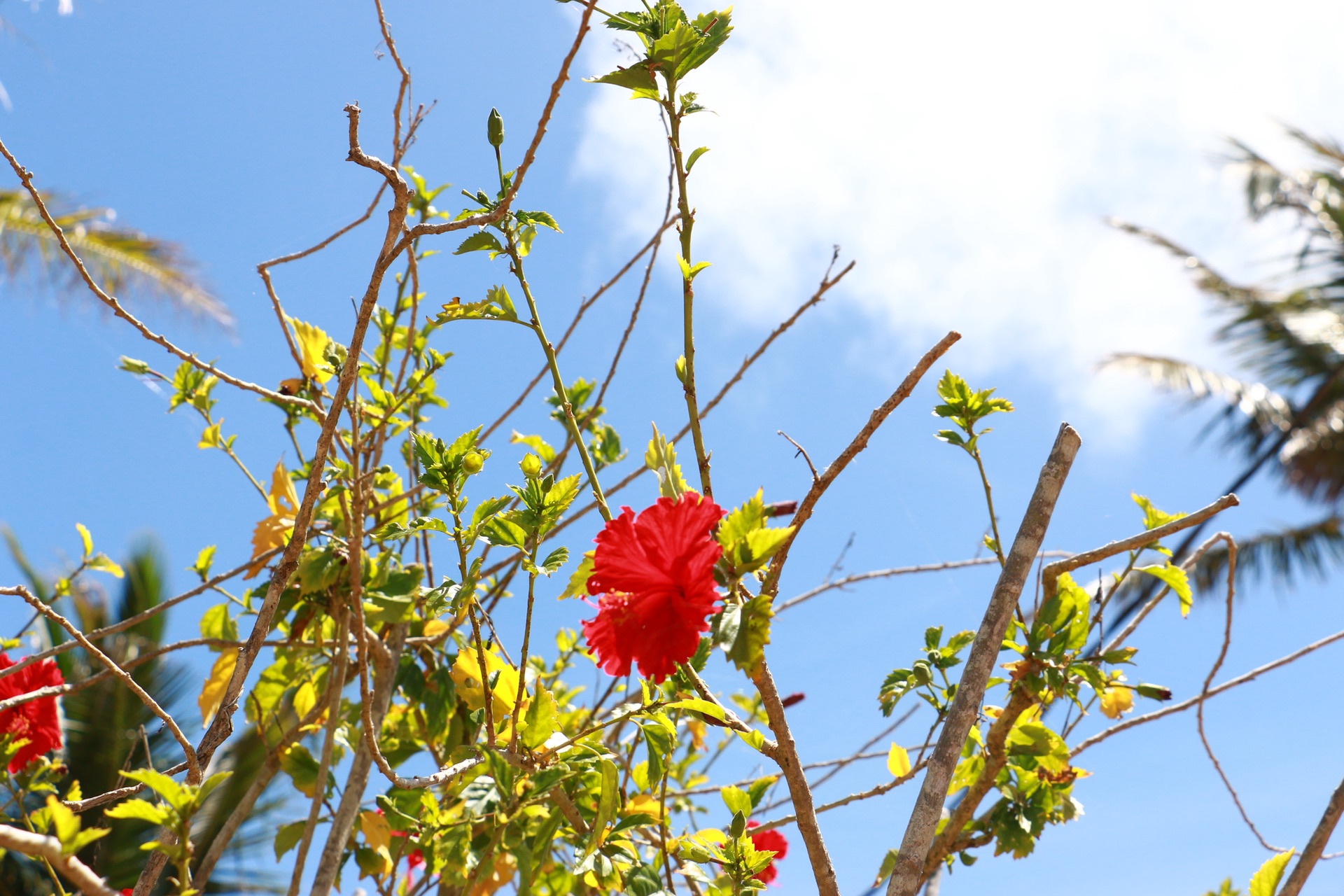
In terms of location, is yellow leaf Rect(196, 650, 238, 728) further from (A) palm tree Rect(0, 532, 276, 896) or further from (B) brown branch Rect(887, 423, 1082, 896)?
(A) palm tree Rect(0, 532, 276, 896)

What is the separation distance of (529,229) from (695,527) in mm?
341

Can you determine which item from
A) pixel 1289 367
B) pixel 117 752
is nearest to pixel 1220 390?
pixel 1289 367

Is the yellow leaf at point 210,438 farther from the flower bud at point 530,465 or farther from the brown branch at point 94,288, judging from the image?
the flower bud at point 530,465

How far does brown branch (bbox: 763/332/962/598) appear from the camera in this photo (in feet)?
2.40

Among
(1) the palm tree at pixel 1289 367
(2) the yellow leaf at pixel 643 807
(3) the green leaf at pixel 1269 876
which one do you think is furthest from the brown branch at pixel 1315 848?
(1) the palm tree at pixel 1289 367

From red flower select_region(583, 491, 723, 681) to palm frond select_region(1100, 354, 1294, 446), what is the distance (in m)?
11.0

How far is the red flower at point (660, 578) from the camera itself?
0.63 meters

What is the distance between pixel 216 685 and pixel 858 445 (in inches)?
33.7

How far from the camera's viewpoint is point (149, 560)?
16.9 ft

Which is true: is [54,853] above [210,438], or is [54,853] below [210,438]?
below

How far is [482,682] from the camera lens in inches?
32.9

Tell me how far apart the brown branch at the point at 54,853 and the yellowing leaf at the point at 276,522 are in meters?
0.59

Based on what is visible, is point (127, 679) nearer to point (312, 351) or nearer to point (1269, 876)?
point (312, 351)

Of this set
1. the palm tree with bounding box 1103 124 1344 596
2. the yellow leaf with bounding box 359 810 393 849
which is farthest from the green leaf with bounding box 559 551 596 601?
the palm tree with bounding box 1103 124 1344 596
